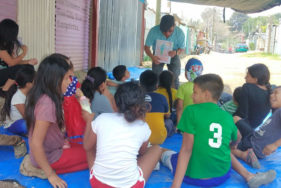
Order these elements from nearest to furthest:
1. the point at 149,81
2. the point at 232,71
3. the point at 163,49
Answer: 1. the point at 149,81
2. the point at 163,49
3. the point at 232,71

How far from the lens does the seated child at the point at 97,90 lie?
9.71 ft

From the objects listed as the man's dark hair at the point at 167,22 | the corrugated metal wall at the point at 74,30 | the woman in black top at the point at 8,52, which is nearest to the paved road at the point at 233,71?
the corrugated metal wall at the point at 74,30

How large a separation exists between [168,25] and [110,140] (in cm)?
331

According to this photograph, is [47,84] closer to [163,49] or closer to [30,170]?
[30,170]

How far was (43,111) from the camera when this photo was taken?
1964 millimetres

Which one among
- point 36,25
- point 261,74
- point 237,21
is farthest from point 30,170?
point 237,21

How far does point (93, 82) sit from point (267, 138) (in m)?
1.88

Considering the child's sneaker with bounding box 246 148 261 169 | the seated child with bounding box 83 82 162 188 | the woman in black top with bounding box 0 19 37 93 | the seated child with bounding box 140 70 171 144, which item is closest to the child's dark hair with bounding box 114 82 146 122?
the seated child with bounding box 83 82 162 188

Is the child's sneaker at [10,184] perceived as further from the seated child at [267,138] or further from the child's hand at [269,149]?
the child's hand at [269,149]

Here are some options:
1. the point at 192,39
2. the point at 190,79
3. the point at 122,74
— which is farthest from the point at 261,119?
the point at 192,39

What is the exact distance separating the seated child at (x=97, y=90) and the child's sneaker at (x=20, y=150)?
808mm

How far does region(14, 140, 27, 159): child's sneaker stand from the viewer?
2683 mm

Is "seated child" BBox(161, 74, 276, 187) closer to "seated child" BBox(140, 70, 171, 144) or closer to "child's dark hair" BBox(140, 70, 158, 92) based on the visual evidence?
"seated child" BBox(140, 70, 171, 144)

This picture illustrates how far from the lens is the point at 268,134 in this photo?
276 cm
